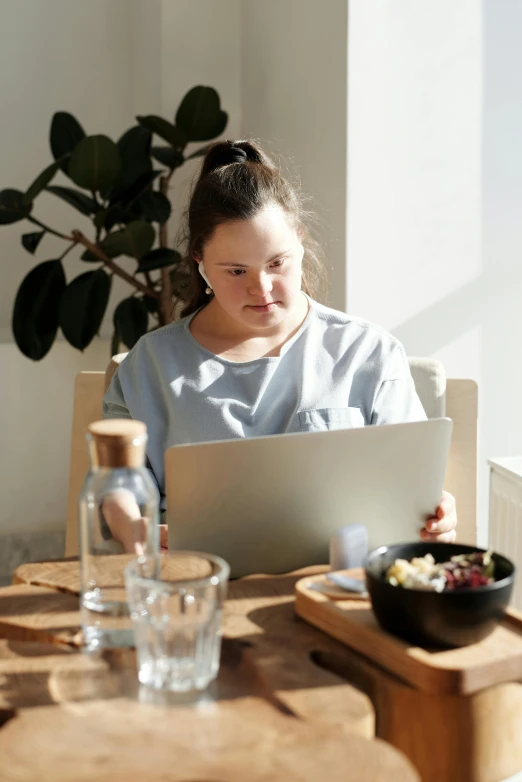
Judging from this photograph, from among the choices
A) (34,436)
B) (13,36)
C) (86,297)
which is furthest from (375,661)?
(13,36)

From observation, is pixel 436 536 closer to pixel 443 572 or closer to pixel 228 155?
pixel 443 572

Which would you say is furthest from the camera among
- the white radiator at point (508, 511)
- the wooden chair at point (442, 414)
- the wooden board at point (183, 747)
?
the white radiator at point (508, 511)

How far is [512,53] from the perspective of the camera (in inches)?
99.6

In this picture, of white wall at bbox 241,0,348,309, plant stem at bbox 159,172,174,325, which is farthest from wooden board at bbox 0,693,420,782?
plant stem at bbox 159,172,174,325

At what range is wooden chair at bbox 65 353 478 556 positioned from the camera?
1.81 m

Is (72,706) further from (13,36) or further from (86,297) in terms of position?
(13,36)

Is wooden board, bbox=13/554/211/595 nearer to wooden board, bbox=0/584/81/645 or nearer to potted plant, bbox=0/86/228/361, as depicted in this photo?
wooden board, bbox=0/584/81/645

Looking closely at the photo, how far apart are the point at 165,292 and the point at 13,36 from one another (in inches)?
50.3

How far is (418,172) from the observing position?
2.53 metres

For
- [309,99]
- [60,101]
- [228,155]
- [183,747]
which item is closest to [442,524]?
[183,747]

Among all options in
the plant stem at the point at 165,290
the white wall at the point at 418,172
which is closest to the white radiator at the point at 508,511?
the white wall at the point at 418,172

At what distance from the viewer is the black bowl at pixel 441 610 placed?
96 cm

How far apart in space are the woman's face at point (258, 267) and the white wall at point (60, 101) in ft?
6.12

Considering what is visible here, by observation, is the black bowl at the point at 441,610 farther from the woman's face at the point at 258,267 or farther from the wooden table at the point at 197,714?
the woman's face at the point at 258,267
